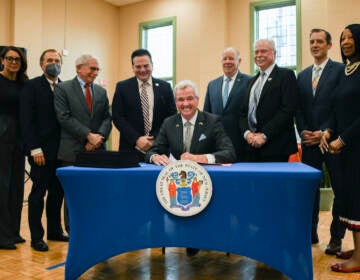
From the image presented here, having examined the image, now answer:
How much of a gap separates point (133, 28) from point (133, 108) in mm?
5120

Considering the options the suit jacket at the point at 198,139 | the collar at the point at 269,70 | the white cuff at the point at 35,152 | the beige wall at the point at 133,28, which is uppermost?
the beige wall at the point at 133,28

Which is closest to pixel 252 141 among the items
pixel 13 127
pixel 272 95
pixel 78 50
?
pixel 272 95

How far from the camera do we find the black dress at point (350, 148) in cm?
229

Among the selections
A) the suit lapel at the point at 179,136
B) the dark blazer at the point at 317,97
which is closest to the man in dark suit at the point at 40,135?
the suit lapel at the point at 179,136

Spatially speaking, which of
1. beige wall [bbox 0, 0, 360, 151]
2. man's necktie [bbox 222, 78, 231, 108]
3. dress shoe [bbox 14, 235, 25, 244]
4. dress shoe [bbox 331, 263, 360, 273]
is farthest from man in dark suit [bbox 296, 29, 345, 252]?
beige wall [bbox 0, 0, 360, 151]

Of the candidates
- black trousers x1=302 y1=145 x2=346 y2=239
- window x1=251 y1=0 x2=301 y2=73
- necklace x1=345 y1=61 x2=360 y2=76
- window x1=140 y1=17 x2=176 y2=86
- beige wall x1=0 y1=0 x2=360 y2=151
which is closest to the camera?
necklace x1=345 y1=61 x2=360 y2=76

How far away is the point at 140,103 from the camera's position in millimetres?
2977

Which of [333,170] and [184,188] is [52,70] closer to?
[184,188]

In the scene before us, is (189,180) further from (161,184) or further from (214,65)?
(214,65)

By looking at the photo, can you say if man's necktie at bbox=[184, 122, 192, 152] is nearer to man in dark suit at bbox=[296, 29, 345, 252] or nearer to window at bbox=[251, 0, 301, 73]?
man in dark suit at bbox=[296, 29, 345, 252]

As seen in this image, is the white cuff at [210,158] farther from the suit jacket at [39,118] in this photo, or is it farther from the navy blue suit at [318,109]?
the suit jacket at [39,118]

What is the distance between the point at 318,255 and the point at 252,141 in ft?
3.06

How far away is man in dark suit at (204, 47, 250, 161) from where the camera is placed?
297 cm

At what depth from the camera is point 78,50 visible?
6902mm
